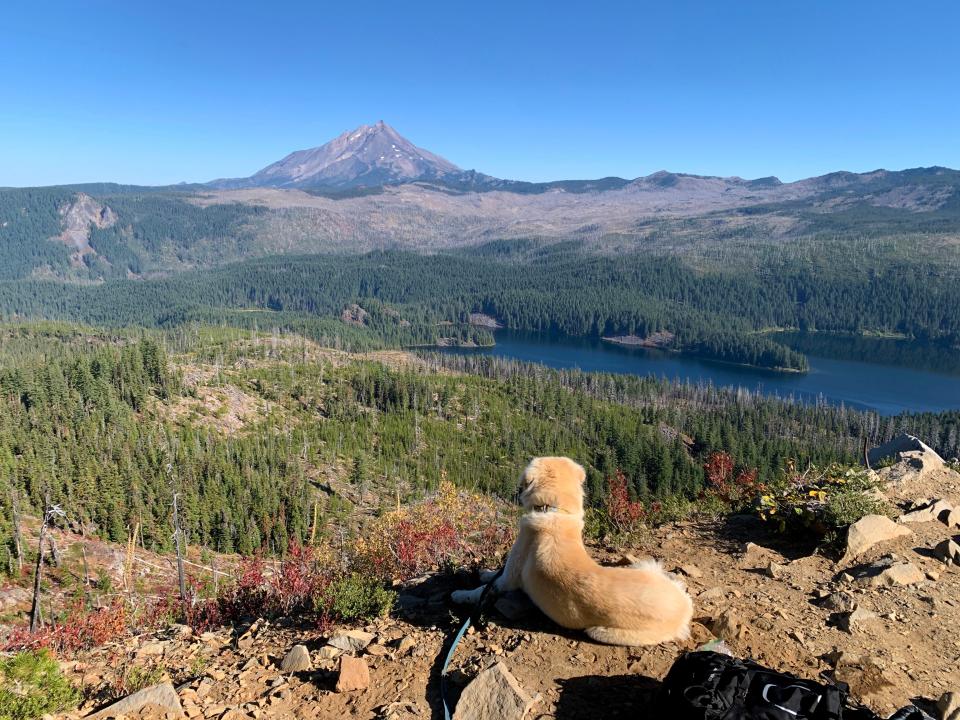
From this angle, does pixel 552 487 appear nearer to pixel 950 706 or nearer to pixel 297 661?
pixel 297 661

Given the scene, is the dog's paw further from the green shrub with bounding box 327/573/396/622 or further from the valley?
the green shrub with bounding box 327/573/396/622

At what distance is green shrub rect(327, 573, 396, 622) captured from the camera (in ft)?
23.3

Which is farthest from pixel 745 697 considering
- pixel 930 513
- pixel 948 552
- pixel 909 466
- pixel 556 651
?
pixel 909 466

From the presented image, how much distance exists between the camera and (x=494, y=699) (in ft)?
17.0

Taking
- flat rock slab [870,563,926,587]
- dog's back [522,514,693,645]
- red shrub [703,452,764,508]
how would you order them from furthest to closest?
red shrub [703,452,764,508]
flat rock slab [870,563,926,587]
dog's back [522,514,693,645]

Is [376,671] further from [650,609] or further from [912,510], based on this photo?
[912,510]

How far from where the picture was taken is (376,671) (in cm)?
591

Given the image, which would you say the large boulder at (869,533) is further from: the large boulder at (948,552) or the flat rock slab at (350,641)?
the flat rock slab at (350,641)

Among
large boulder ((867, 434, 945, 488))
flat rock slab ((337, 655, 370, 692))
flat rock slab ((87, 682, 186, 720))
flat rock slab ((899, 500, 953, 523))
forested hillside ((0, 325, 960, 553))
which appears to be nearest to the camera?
flat rock slab ((87, 682, 186, 720))

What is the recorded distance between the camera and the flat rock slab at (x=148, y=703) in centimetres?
524

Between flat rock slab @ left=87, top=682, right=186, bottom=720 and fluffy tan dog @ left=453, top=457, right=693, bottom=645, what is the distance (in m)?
3.32

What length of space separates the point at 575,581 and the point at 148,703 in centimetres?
416

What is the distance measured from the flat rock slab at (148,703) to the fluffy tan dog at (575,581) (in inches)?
131

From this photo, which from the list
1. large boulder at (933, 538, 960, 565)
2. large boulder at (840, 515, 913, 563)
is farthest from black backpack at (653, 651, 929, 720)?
large boulder at (933, 538, 960, 565)
